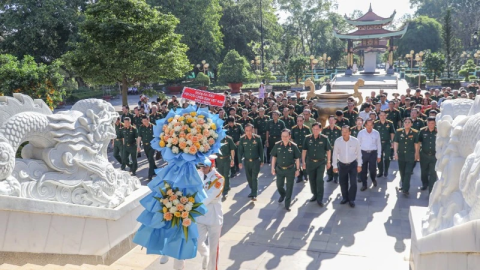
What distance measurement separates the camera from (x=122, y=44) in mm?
13414

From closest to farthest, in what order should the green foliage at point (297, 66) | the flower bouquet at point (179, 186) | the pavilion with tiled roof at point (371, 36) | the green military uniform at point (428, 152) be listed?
the flower bouquet at point (179, 186) → the green military uniform at point (428, 152) → the green foliage at point (297, 66) → the pavilion with tiled roof at point (371, 36)

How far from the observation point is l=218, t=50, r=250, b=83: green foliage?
104 ft

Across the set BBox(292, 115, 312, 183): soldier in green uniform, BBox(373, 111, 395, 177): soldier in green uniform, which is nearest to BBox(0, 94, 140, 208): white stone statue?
BBox(292, 115, 312, 183): soldier in green uniform

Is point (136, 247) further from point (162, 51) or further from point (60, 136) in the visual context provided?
point (162, 51)

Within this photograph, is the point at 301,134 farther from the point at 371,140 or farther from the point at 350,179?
the point at 350,179

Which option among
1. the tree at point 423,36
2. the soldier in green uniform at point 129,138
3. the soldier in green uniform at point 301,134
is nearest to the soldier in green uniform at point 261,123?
the soldier in green uniform at point 301,134

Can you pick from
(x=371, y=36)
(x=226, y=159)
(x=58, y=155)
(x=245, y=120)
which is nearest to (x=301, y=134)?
(x=245, y=120)

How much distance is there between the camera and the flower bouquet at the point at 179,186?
4480 millimetres

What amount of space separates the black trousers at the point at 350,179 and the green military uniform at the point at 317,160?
0.37 m

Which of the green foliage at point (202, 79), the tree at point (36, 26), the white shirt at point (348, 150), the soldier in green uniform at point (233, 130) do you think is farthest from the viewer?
the green foliage at point (202, 79)

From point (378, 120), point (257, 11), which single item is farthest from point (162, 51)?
point (257, 11)

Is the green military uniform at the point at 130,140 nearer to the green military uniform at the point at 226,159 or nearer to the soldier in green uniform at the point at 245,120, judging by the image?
the green military uniform at the point at 226,159

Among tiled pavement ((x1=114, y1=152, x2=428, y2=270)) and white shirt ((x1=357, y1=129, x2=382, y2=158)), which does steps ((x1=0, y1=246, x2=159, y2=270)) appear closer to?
tiled pavement ((x1=114, y1=152, x2=428, y2=270))

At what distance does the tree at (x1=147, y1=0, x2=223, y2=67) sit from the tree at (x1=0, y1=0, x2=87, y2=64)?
7.31 m
